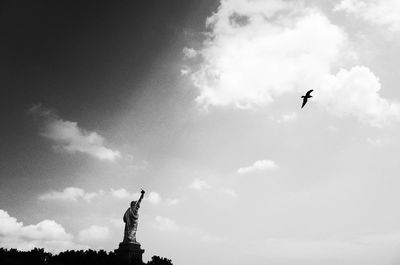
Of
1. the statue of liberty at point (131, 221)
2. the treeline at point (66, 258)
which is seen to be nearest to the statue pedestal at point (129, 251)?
the statue of liberty at point (131, 221)

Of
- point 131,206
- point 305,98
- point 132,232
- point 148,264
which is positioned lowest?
point 148,264

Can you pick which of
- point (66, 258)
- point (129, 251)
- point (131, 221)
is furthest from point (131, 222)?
point (66, 258)

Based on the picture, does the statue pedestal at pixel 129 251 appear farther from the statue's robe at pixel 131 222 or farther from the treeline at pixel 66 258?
the treeline at pixel 66 258

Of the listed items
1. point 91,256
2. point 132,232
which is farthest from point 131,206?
point 91,256

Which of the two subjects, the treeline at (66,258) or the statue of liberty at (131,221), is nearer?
the treeline at (66,258)

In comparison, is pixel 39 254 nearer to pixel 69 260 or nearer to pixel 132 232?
pixel 69 260

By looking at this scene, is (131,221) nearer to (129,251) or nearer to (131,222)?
(131,222)
